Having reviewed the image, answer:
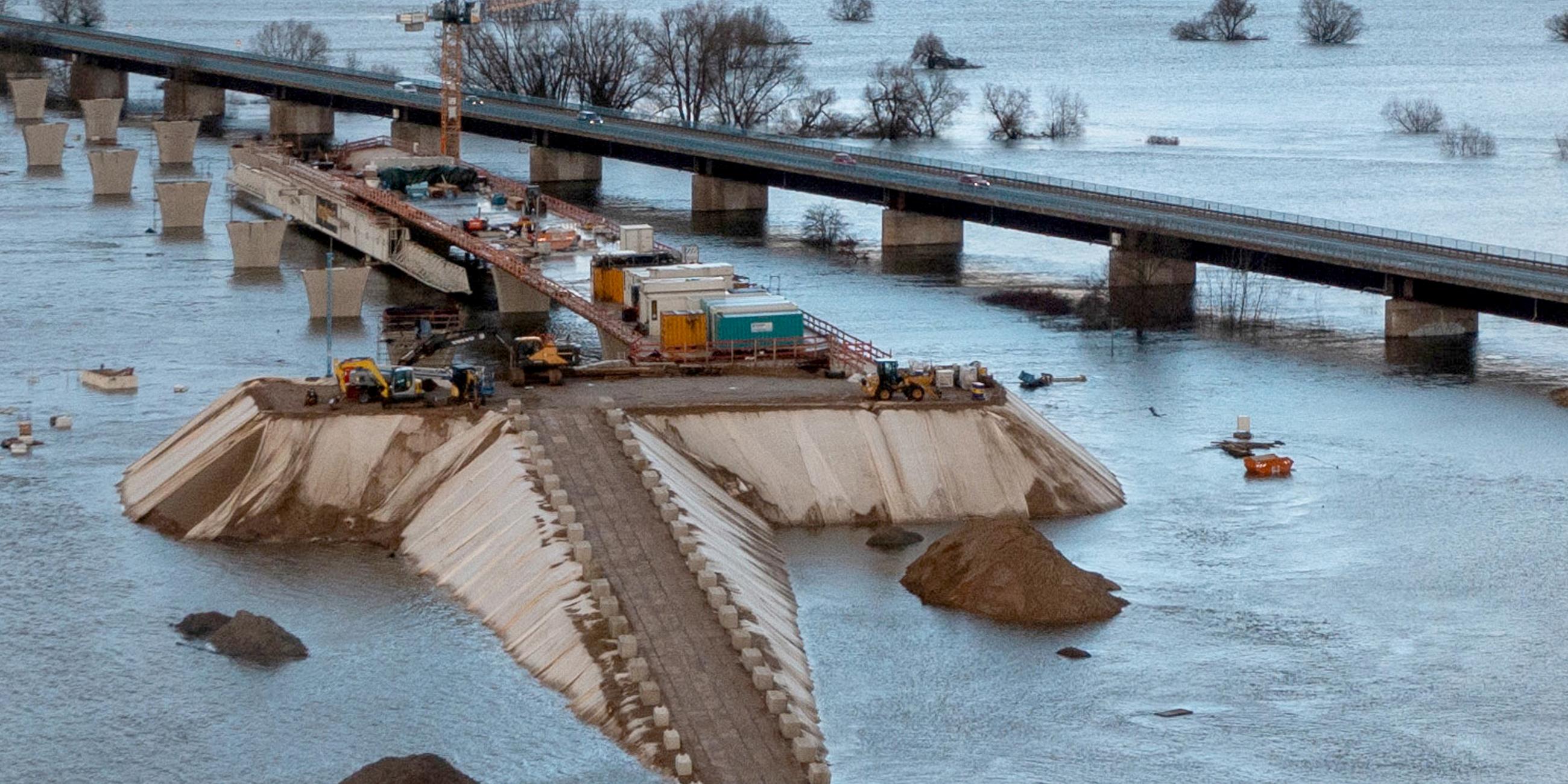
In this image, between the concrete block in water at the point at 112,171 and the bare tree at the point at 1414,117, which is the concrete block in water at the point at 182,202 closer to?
the concrete block in water at the point at 112,171

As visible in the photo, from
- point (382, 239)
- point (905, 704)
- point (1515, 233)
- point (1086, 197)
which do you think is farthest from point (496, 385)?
point (1515, 233)

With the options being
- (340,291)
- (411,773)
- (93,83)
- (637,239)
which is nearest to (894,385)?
(411,773)

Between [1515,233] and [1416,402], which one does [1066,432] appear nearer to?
[1416,402]

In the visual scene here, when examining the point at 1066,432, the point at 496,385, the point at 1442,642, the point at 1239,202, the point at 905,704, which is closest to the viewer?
the point at 905,704

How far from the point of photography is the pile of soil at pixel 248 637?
44281 mm

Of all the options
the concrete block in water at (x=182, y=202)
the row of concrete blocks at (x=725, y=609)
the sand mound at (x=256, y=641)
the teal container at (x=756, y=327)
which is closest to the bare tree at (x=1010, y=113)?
the concrete block in water at (x=182, y=202)

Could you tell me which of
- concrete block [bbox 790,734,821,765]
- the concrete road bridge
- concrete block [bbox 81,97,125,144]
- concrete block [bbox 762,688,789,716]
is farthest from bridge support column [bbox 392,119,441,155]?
concrete block [bbox 790,734,821,765]

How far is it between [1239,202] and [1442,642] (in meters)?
65.2

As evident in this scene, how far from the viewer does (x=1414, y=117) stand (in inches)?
5659

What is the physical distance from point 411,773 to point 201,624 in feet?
36.2

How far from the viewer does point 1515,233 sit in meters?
97.2

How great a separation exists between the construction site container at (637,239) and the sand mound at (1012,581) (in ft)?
103

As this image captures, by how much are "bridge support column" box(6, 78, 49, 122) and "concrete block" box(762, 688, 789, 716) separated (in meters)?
126

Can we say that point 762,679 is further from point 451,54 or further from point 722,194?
point 451,54
